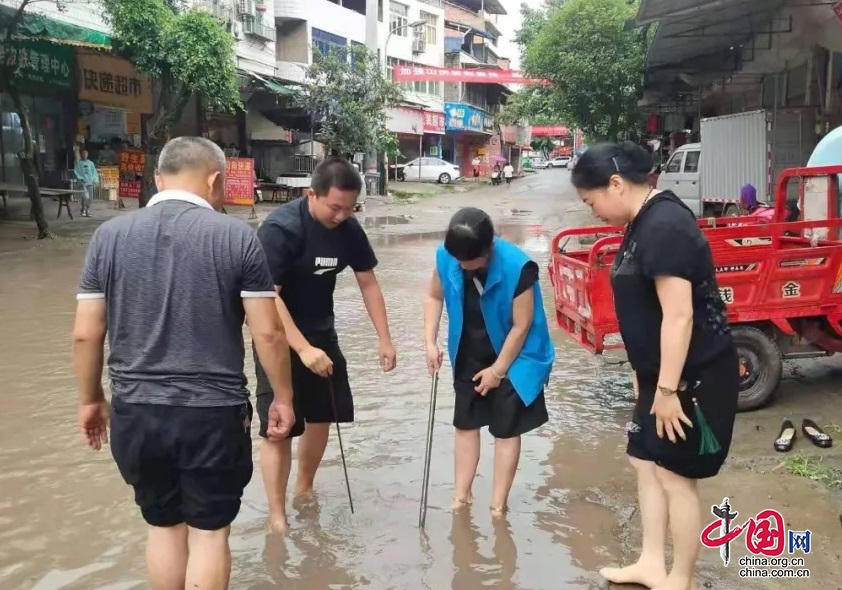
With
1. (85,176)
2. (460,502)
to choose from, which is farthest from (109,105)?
(460,502)

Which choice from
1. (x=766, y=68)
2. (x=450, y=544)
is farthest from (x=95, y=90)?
(x=450, y=544)

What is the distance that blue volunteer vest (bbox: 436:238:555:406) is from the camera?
3.75 metres

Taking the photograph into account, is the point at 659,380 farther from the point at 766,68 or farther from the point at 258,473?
the point at 766,68

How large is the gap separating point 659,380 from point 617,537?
4.48 feet

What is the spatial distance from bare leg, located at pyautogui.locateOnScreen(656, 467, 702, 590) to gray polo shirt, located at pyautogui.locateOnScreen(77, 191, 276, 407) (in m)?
1.63

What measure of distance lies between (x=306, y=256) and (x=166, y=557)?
152cm

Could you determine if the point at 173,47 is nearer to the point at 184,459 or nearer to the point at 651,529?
the point at 184,459

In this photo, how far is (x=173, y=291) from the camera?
2.64 metres

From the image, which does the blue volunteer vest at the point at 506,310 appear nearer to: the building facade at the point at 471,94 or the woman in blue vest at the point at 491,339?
the woman in blue vest at the point at 491,339

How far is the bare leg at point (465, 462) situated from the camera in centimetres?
402

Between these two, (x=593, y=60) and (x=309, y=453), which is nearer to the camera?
(x=309, y=453)

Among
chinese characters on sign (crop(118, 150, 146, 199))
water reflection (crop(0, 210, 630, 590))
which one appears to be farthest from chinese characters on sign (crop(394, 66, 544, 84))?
water reflection (crop(0, 210, 630, 590))

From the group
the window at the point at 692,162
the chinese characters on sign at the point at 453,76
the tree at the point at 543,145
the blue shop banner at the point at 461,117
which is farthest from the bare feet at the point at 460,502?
the tree at the point at 543,145

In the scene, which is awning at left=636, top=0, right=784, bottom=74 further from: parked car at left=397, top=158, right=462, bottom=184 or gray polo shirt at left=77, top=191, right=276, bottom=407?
parked car at left=397, top=158, right=462, bottom=184
